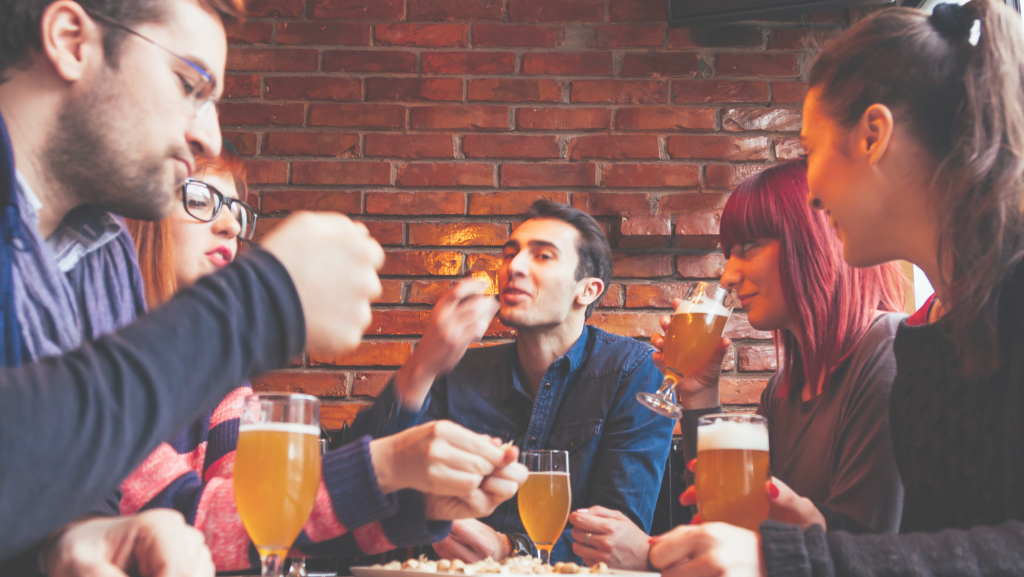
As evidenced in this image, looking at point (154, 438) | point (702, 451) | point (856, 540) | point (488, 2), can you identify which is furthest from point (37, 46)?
point (488, 2)

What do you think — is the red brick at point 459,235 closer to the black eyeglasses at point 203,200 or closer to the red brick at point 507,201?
the red brick at point 507,201

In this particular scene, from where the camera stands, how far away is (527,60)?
2787mm

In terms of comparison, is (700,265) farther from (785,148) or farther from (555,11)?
(555,11)

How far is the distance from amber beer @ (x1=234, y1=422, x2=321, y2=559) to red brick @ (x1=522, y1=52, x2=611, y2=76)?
Result: 2.19 m

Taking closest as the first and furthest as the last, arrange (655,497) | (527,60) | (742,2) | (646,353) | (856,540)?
(856,540) < (655,497) < (646,353) < (742,2) < (527,60)

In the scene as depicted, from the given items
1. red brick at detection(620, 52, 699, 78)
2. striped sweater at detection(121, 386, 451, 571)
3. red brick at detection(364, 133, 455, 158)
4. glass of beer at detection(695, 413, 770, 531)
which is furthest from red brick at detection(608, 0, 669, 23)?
striped sweater at detection(121, 386, 451, 571)

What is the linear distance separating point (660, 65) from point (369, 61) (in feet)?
3.68

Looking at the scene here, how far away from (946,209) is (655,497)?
1.29 metres

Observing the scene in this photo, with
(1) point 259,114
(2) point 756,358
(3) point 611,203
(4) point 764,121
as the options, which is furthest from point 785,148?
(1) point 259,114

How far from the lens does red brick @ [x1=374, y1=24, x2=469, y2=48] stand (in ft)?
9.21

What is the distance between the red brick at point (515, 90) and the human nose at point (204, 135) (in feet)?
5.79

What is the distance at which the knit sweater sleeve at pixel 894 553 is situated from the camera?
2.66 feet

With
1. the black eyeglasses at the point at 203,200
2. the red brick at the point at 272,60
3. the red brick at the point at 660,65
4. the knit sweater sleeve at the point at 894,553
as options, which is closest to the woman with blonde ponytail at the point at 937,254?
the knit sweater sleeve at the point at 894,553

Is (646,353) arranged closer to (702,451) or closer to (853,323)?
(853,323)
